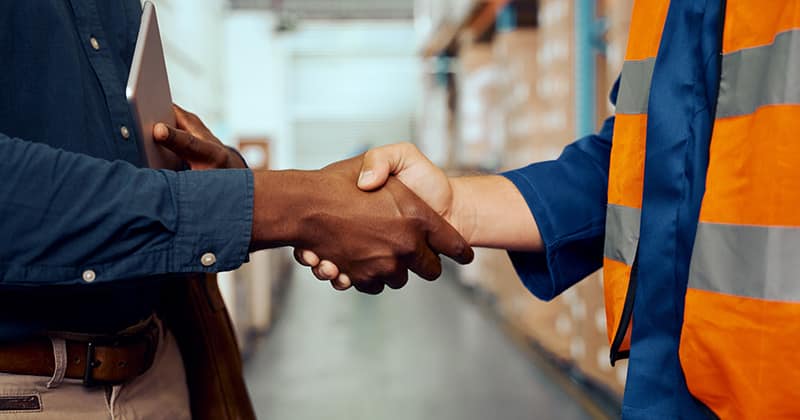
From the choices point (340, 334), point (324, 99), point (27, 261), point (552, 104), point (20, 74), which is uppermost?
point (20, 74)

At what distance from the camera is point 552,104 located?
422cm

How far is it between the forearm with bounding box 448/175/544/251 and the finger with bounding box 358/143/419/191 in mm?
151

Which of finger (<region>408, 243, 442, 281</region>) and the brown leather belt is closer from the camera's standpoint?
the brown leather belt

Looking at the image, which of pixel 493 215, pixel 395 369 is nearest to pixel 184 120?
pixel 493 215

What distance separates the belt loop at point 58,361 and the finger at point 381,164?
59 centimetres

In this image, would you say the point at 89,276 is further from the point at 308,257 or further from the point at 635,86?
the point at 635,86

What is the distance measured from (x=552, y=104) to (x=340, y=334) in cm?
250

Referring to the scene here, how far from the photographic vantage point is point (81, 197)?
983 mm

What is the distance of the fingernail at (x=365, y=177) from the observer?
137cm

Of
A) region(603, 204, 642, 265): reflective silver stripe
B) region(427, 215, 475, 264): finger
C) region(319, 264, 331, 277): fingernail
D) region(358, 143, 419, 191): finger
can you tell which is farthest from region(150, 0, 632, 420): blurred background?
region(319, 264, 331, 277): fingernail

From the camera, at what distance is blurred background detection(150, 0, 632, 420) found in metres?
3.80

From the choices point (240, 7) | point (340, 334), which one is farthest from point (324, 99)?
point (340, 334)

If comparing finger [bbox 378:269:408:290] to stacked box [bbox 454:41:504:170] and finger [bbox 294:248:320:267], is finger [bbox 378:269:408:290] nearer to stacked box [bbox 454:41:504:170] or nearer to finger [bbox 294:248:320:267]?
finger [bbox 294:248:320:267]

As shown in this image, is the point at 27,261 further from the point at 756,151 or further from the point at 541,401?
the point at 541,401
